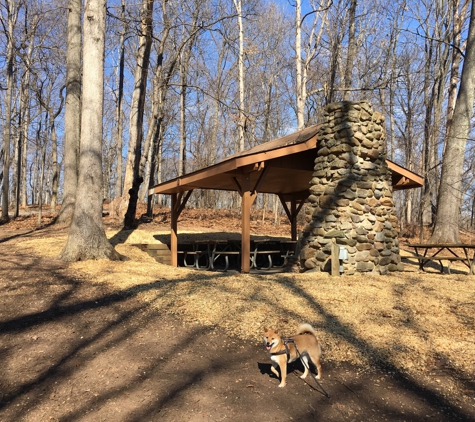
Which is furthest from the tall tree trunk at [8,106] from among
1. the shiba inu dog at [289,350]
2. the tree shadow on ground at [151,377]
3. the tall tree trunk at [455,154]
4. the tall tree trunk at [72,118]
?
the tall tree trunk at [455,154]

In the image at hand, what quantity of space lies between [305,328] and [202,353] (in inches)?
44.0

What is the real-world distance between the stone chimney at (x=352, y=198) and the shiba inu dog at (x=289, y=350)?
4.61 m

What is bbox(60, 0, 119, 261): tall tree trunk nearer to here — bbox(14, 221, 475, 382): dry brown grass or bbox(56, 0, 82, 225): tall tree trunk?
bbox(14, 221, 475, 382): dry brown grass

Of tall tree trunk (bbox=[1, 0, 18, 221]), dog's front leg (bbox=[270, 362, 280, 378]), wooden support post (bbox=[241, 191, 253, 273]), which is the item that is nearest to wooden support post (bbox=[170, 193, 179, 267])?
wooden support post (bbox=[241, 191, 253, 273])

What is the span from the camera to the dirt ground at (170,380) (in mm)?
2725

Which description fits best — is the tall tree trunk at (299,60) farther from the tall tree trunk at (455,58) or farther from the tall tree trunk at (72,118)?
the tall tree trunk at (72,118)

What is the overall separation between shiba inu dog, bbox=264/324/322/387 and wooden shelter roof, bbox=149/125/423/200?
16.7 ft

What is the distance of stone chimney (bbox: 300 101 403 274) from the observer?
7801mm

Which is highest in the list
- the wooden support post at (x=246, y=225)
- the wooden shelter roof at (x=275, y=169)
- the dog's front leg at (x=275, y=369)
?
the wooden shelter roof at (x=275, y=169)

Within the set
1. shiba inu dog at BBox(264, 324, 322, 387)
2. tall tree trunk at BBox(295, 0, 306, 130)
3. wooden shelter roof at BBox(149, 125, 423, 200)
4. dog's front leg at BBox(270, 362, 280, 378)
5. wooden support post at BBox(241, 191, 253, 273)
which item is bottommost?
dog's front leg at BBox(270, 362, 280, 378)

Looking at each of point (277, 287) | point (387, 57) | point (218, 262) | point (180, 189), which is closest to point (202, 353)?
point (277, 287)

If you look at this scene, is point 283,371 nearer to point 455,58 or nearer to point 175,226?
point 175,226

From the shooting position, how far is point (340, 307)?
5176 millimetres

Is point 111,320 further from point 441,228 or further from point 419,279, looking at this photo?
point 441,228
